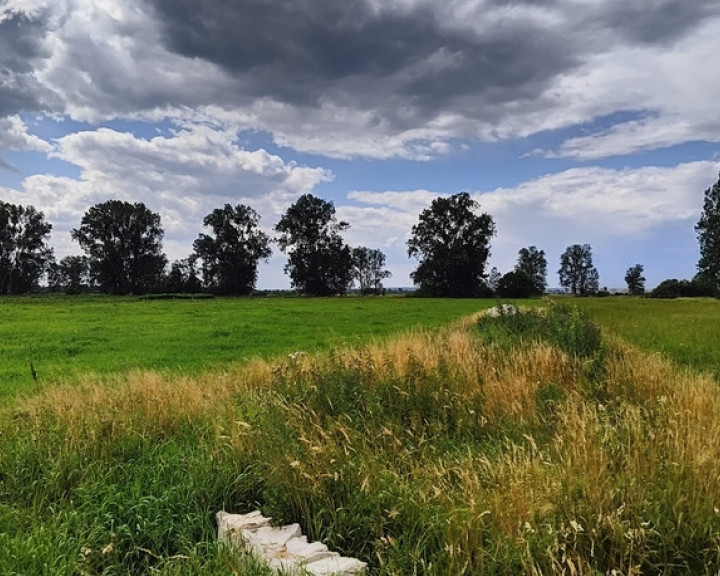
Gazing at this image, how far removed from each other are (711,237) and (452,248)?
37.8m

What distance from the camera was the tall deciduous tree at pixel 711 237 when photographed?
75.9 m

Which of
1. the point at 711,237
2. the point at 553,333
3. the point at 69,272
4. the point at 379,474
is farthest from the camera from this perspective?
the point at 69,272

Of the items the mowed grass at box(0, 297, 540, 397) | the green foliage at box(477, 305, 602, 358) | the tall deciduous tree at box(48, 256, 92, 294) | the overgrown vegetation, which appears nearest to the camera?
the overgrown vegetation

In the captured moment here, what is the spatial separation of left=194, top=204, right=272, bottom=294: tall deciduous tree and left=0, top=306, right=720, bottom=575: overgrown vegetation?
8581 centimetres

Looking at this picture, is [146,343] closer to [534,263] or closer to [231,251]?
[231,251]

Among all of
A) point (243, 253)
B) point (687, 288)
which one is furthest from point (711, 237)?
point (243, 253)

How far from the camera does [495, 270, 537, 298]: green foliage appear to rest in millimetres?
87062

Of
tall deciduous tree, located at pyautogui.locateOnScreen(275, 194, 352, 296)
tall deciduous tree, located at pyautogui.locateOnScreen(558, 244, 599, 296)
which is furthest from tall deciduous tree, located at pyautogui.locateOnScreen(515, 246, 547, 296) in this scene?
tall deciduous tree, located at pyautogui.locateOnScreen(275, 194, 352, 296)

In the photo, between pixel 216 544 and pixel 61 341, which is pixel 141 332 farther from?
pixel 216 544

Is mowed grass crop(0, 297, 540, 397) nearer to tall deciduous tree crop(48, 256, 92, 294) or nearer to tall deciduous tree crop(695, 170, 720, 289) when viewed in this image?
tall deciduous tree crop(695, 170, 720, 289)

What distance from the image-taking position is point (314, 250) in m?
94.4

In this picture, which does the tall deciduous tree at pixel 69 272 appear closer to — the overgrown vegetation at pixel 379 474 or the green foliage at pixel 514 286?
the green foliage at pixel 514 286

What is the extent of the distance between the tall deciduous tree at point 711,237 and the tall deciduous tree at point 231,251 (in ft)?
229

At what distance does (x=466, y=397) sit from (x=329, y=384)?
1958mm
